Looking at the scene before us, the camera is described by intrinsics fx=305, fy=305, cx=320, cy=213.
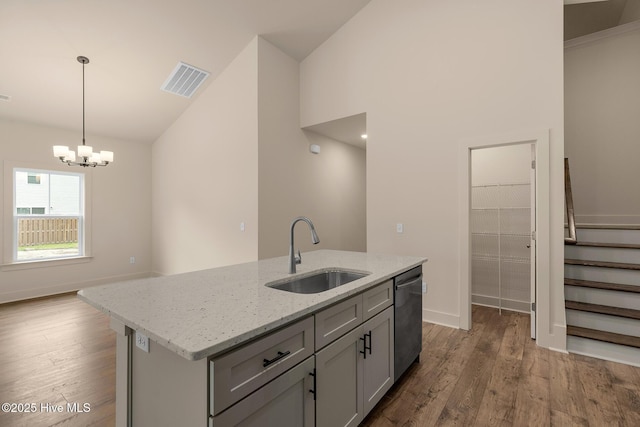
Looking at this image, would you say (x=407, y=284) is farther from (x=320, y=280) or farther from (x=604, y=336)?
(x=604, y=336)

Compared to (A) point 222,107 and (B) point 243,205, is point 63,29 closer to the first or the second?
(A) point 222,107

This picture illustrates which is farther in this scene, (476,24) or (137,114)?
(137,114)

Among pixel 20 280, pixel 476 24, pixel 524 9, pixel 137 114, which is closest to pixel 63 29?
pixel 137 114

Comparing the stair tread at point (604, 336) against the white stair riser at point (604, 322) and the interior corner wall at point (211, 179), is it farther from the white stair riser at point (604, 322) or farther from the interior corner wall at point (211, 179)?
the interior corner wall at point (211, 179)

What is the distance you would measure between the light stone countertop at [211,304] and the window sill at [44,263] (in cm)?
443

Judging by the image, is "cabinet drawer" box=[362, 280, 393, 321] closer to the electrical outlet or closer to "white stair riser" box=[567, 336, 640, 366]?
the electrical outlet

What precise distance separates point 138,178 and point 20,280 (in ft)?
7.69

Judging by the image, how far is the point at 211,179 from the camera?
4.72 meters

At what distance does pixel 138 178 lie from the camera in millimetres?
5863

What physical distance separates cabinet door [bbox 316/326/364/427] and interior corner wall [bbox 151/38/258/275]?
2.57 meters

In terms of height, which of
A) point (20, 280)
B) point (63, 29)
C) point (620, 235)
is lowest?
point (20, 280)

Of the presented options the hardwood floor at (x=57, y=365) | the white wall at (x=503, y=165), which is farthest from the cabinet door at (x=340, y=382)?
the white wall at (x=503, y=165)

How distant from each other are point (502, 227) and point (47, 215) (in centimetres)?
683

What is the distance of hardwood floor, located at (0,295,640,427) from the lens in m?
1.92
